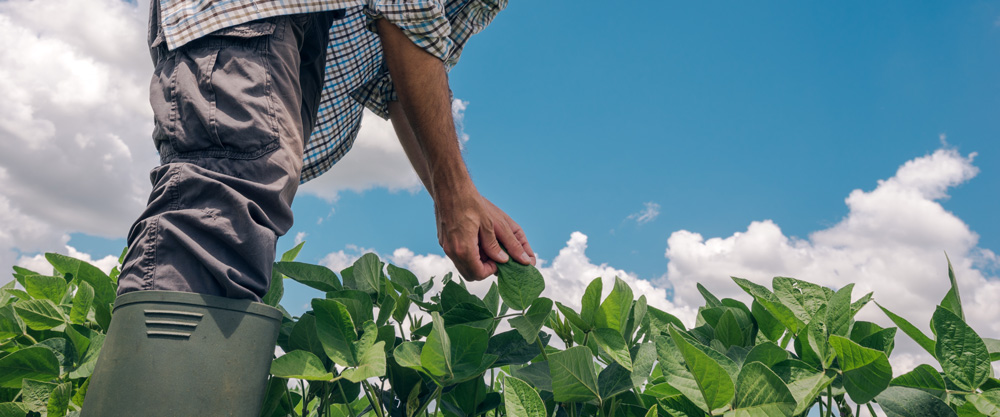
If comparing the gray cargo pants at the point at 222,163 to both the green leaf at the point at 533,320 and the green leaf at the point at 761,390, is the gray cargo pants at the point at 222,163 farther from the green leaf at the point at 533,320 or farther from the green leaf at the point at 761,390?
the green leaf at the point at 761,390

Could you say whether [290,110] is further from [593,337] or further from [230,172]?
[593,337]

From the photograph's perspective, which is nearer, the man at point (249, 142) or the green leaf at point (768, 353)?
the green leaf at point (768, 353)

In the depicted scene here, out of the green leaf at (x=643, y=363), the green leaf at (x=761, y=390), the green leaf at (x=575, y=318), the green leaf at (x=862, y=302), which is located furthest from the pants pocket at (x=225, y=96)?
the green leaf at (x=862, y=302)

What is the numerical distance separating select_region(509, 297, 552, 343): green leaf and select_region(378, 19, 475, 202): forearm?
41 cm

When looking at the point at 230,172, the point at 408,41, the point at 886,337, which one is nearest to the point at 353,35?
the point at 408,41

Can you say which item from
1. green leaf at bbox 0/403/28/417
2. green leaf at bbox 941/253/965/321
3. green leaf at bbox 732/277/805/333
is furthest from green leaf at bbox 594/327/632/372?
green leaf at bbox 0/403/28/417

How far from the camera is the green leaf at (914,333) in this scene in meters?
0.91

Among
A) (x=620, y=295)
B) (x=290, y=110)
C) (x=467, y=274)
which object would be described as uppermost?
(x=290, y=110)

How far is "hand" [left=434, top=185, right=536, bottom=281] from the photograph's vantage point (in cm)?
124

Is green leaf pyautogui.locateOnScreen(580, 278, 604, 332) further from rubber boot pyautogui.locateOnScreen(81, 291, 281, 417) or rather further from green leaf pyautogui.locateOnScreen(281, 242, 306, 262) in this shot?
green leaf pyautogui.locateOnScreen(281, 242, 306, 262)

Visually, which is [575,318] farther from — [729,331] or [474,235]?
[474,235]

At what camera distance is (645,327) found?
42.4 inches

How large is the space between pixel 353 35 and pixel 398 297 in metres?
0.90

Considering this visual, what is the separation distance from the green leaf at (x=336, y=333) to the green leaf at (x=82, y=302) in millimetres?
645
